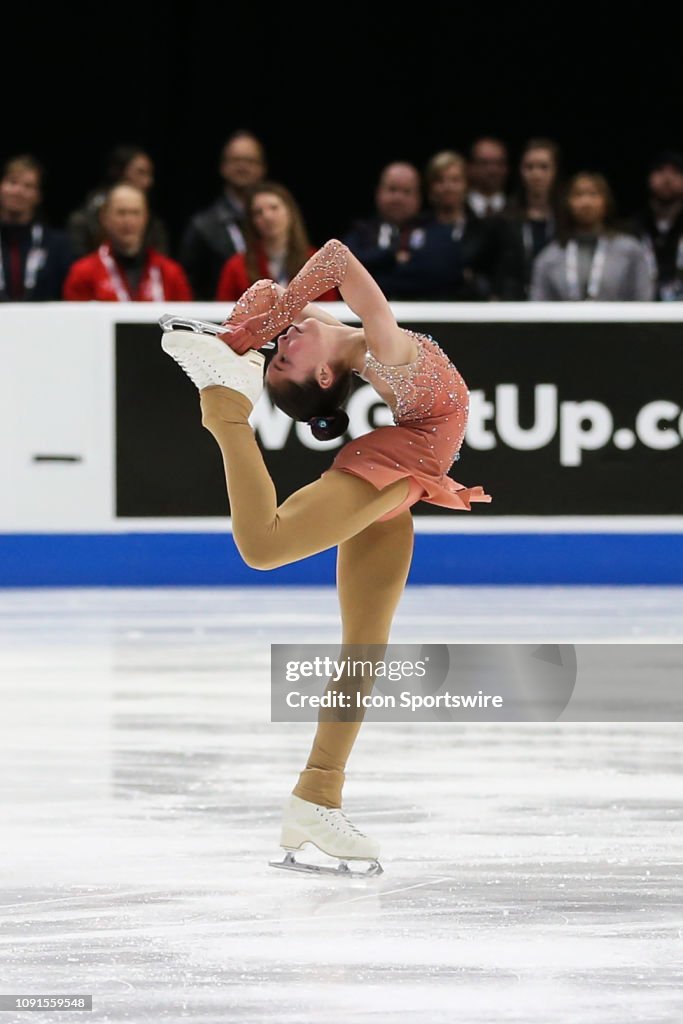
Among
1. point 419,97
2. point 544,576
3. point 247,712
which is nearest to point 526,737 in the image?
point 247,712

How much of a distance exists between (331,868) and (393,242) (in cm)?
494

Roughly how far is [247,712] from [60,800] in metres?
1.08

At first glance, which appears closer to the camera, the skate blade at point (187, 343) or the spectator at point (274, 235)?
the skate blade at point (187, 343)

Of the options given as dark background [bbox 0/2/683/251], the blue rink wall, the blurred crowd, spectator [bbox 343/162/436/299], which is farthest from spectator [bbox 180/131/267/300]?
dark background [bbox 0/2/683/251]

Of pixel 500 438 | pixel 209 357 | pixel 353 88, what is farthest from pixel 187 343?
pixel 353 88

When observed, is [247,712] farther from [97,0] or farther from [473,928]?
[97,0]

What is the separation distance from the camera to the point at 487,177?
8914mm

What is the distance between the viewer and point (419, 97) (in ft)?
36.8

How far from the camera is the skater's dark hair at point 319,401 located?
3506 millimetres

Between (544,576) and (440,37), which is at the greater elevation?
(440,37)

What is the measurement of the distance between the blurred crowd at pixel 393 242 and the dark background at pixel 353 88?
2.41 metres

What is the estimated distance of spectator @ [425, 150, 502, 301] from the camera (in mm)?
8211

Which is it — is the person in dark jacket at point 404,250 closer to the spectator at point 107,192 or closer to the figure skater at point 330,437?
the spectator at point 107,192

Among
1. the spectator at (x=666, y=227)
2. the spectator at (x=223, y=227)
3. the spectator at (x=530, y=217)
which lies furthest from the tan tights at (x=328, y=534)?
the spectator at (x=666, y=227)
